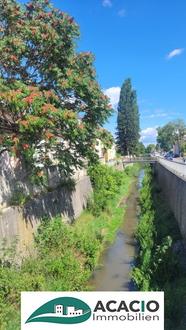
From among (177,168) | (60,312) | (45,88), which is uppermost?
(45,88)

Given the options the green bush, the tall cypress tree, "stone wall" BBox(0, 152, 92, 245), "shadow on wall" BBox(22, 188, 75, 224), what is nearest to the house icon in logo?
"stone wall" BBox(0, 152, 92, 245)

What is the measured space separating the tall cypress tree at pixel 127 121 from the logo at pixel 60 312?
8038cm

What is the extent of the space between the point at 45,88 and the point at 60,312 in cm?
1070

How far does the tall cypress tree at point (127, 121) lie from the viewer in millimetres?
86250

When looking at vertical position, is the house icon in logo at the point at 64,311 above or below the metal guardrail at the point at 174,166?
below

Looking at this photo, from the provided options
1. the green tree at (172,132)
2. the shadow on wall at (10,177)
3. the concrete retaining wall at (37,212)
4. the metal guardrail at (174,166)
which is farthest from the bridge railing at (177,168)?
the green tree at (172,132)

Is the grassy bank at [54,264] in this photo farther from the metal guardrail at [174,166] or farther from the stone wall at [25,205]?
the metal guardrail at [174,166]

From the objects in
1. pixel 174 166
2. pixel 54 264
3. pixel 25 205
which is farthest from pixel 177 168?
pixel 54 264

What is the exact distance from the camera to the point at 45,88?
52.0 feet

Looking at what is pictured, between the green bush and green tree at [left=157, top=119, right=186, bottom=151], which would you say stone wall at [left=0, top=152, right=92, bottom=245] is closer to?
the green bush

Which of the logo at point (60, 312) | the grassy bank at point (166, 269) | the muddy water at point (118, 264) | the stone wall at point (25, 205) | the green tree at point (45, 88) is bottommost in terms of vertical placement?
the muddy water at point (118, 264)

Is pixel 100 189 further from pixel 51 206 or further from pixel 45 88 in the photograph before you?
pixel 45 88

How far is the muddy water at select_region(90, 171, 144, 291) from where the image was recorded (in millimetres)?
14109

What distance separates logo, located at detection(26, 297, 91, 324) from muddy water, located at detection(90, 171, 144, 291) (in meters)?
7.54
